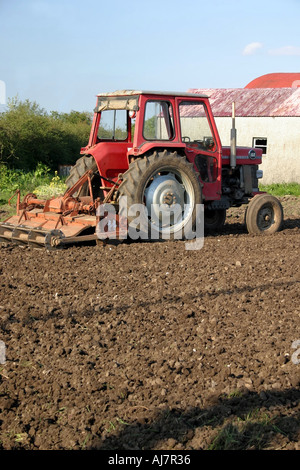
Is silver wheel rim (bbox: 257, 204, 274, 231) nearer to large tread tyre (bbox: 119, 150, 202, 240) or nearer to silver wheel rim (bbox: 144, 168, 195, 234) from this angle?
large tread tyre (bbox: 119, 150, 202, 240)

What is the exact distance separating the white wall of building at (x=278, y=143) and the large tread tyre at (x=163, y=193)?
1146cm

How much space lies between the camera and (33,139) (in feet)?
69.4

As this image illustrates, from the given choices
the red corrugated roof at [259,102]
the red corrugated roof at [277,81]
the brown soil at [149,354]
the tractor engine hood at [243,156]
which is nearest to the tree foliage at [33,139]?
the red corrugated roof at [259,102]

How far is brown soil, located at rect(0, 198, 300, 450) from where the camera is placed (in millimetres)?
3527

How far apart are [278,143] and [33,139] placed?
8389mm

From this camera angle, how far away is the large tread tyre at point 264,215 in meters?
9.73

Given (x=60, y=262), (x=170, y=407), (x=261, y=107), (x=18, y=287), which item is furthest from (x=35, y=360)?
(x=261, y=107)

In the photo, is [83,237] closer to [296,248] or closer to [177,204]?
[177,204]

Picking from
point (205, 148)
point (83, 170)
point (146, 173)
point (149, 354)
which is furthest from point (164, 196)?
point (149, 354)

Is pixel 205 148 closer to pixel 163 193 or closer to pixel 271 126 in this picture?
pixel 163 193

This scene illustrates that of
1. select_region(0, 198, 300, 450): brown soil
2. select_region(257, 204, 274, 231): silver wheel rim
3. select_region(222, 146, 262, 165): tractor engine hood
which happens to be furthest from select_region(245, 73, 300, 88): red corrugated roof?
select_region(0, 198, 300, 450): brown soil

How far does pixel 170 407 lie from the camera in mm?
3754

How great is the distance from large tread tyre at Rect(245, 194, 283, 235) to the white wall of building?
10.0 m

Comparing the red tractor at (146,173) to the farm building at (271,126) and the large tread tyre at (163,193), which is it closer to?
the large tread tyre at (163,193)
